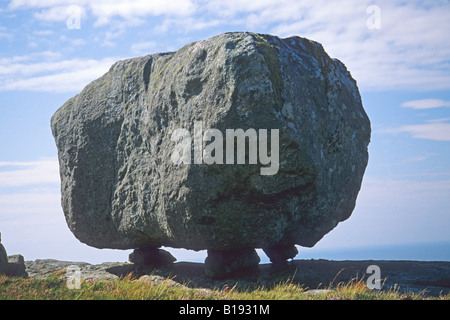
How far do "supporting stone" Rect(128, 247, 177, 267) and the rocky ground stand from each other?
0.88ft

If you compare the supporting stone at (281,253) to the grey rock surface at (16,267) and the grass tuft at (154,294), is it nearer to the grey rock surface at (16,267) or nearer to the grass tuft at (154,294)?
the grass tuft at (154,294)

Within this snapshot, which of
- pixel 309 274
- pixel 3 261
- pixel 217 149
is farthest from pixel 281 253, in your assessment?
pixel 3 261

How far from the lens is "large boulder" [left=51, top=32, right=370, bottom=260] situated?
11.1 m

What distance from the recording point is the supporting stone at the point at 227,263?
13.0 metres

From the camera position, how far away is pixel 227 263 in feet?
42.6

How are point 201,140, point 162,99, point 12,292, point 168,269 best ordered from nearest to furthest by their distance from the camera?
1. point 12,292
2. point 201,140
3. point 162,99
4. point 168,269

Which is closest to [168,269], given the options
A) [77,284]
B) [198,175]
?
[77,284]

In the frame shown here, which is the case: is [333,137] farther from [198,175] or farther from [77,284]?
[77,284]

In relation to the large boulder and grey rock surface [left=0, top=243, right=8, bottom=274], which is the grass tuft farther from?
grey rock surface [left=0, top=243, right=8, bottom=274]

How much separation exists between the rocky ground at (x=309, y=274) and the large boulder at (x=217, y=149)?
2.86ft
